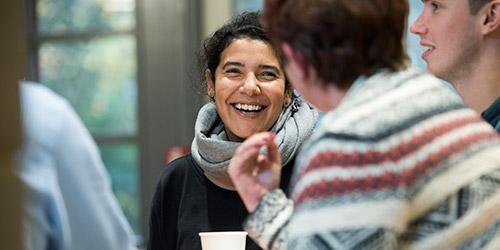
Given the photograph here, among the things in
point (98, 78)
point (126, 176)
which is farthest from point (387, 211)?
point (98, 78)

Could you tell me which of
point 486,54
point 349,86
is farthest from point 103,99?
point 349,86

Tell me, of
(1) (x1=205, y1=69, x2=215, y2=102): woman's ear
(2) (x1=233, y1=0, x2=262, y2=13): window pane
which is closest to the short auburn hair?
(1) (x1=205, y1=69, x2=215, y2=102): woman's ear

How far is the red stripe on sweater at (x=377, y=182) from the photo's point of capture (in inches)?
37.4

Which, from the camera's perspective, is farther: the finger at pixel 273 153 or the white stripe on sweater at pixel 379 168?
the finger at pixel 273 153

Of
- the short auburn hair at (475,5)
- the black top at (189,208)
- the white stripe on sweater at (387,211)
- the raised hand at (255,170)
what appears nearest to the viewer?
the white stripe on sweater at (387,211)

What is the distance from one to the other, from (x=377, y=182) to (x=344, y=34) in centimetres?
23

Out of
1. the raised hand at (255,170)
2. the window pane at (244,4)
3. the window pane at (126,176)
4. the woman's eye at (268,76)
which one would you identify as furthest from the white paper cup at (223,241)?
the window pane at (126,176)

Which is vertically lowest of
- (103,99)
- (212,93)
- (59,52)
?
(103,99)

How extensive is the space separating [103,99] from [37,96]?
3309 millimetres

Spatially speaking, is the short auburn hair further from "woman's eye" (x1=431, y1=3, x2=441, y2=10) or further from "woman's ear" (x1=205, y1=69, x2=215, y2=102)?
"woman's ear" (x1=205, y1=69, x2=215, y2=102)

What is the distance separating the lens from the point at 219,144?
210 cm

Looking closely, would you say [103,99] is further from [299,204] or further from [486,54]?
[299,204]

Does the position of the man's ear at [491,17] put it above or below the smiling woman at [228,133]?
above

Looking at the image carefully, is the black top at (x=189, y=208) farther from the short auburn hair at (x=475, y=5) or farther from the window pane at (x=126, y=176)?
the window pane at (x=126, y=176)
